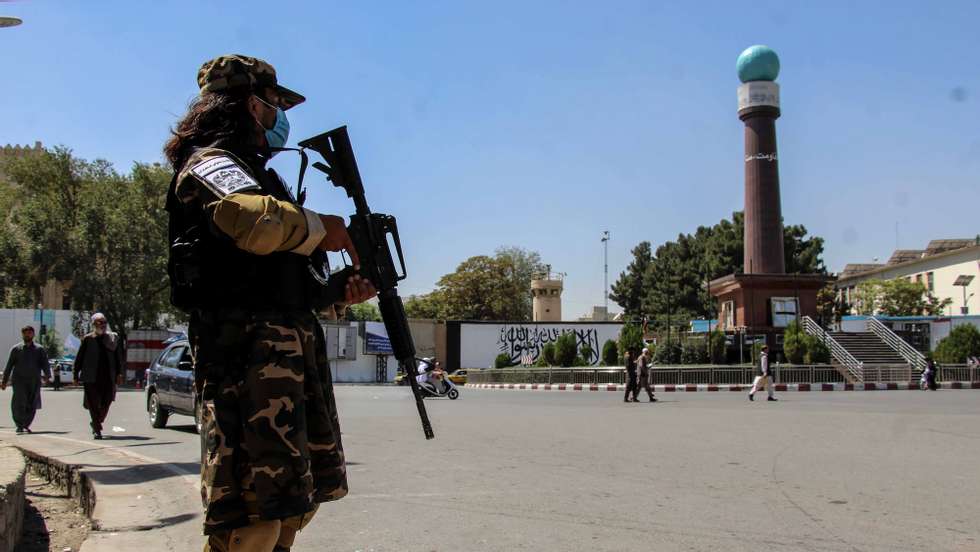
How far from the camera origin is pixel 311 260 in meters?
2.71

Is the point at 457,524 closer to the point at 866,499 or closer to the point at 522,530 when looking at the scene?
the point at 522,530

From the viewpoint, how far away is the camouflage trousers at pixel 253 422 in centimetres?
241

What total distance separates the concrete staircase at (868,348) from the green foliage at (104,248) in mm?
31518

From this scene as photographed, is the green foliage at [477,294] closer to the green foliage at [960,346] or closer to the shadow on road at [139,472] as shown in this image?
the green foliage at [960,346]

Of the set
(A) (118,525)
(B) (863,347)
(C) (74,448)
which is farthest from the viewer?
(B) (863,347)

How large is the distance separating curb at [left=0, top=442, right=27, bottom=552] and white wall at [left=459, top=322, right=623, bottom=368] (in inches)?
2308

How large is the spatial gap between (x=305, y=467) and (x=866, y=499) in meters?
5.03

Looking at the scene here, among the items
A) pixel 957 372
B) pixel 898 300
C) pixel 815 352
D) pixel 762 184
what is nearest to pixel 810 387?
pixel 815 352

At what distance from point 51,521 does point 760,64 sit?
46.2 metres

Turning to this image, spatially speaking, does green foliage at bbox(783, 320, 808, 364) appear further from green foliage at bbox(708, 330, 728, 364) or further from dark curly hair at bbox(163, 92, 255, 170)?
dark curly hair at bbox(163, 92, 255, 170)

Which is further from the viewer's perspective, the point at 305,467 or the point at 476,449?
the point at 476,449

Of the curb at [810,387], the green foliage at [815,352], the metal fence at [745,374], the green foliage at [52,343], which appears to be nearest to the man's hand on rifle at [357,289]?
the curb at [810,387]

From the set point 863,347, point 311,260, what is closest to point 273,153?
point 311,260

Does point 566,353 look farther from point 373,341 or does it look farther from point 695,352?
point 373,341
